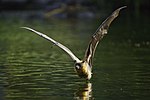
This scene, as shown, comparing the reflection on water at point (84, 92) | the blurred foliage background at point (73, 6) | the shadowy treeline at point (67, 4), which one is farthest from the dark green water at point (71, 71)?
the shadowy treeline at point (67, 4)

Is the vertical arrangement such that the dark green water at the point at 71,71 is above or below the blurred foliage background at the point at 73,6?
below

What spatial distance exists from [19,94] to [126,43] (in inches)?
605

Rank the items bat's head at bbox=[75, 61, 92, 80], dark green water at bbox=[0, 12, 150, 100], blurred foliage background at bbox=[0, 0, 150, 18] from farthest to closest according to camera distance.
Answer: blurred foliage background at bbox=[0, 0, 150, 18], bat's head at bbox=[75, 61, 92, 80], dark green water at bbox=[0, 12, 150, 100]

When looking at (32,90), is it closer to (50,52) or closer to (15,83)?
(15,83)

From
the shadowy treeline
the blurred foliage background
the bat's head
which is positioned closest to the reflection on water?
the bat's head

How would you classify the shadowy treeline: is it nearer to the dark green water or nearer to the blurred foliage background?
the blurred foliage background

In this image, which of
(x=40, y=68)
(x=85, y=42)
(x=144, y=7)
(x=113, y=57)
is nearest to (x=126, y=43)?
(x=85, y=42)

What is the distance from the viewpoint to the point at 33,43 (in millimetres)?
29703

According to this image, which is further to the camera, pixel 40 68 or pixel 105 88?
pixel 40 68

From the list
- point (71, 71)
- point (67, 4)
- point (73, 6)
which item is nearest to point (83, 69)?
point (71, 71)

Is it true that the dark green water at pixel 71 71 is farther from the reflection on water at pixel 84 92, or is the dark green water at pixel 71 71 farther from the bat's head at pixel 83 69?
the bat's head at pixel 83 69

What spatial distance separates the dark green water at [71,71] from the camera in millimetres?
14430

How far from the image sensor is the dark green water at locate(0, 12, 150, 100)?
47.3ft

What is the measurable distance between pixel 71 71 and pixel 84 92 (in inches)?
151
